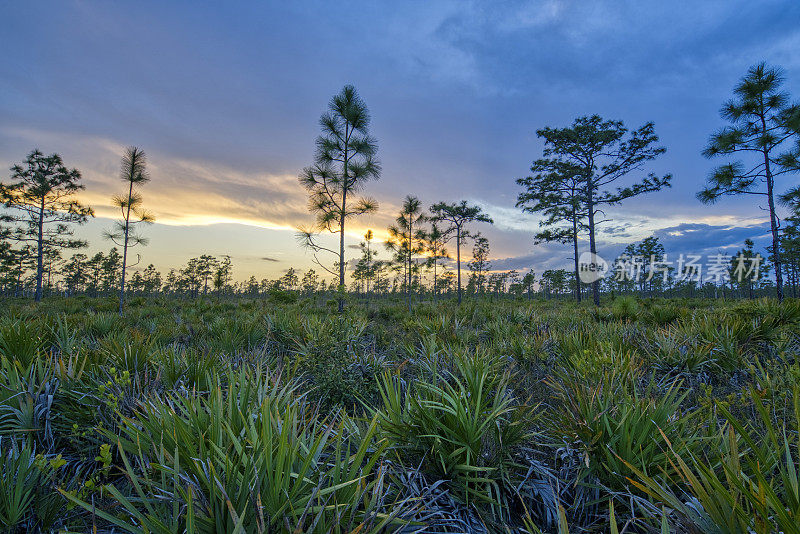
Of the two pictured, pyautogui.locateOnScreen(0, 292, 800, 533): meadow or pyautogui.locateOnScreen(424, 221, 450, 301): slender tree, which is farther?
pyautogui.locateOnScreen(424, 221, 450, 301): slender tree

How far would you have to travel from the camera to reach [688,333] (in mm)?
5180

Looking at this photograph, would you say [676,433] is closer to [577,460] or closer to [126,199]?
[577,460]

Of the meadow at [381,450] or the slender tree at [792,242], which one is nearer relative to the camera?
the meadow at [381,450]

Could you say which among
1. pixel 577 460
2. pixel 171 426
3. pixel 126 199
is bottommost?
pixel 577 460

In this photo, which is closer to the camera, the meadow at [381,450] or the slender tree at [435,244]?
the meadow at [381,450]

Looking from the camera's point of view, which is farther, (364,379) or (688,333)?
(688,333)

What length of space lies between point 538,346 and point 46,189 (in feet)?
137

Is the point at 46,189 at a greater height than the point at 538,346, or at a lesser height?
greater

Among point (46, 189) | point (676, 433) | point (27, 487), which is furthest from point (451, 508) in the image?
point (46, 189)

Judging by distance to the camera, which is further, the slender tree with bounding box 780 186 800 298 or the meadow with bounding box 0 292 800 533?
the slender tree with bounding box 780 186 800 298

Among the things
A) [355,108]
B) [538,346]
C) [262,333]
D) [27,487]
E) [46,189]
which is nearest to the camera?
[27,487]

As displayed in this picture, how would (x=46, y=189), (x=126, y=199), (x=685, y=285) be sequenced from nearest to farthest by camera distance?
1. (x=126, y=199)
2. (x=46, y=189)
3. (x=685, y=285)

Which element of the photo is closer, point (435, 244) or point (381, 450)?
point (381, 450)

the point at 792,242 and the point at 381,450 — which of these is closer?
the point at 381,450
